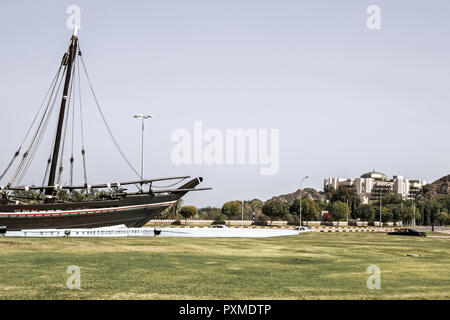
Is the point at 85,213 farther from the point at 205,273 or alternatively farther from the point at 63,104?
the point at 205,273

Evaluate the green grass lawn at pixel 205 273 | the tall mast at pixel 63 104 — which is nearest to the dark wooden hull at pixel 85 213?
the tall mast at pixel 63 104

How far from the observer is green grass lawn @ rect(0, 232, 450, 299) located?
13.2m

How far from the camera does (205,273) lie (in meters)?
17.3

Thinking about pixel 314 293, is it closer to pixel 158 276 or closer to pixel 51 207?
pixel 158 276

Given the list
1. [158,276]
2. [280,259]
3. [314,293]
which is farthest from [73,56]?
[314,293]

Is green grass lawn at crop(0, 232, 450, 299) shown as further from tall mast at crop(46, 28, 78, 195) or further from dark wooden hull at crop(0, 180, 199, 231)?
tall mast at crop(46, 28, 78, 195)

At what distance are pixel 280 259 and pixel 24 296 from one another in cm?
1363

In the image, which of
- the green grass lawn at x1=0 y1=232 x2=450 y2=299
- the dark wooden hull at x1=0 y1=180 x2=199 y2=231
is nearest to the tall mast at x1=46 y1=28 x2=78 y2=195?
the dark wooden hull at x1=0 y1=180 x2=199 y2=231

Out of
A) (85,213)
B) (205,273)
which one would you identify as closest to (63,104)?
(85,213)

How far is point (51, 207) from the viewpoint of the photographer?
4022cm

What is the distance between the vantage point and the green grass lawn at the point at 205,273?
519 inches

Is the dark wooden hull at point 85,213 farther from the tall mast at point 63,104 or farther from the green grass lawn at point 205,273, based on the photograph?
the green grass lawn at point 205,273

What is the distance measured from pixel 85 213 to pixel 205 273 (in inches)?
1050

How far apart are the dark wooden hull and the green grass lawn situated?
13301 millimetres
